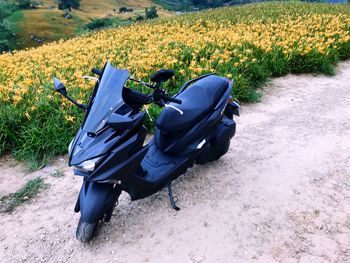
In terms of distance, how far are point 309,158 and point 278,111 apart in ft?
5.70

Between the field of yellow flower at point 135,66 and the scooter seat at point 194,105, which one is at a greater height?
the scooter seat at point 194,105

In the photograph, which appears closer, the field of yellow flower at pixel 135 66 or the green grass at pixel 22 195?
the green grass at pixel 22 195

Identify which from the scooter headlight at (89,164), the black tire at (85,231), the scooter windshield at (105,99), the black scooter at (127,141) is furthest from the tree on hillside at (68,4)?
the scooter headlight at (89,164)

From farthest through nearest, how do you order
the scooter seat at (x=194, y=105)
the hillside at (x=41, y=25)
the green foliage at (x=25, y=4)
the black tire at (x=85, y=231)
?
1. the green foliage at (x=25, y=4)
2. the hillside at (x=41, y=25)
3. the scooter seat at (x=194, y=105)
4. the black tire at (x=85, y=231)

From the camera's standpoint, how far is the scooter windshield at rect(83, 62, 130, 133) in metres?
2.68

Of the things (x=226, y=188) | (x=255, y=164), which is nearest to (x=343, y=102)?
(x=255, y=164)

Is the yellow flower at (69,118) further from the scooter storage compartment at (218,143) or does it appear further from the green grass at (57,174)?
the scooter storage compartment at (218,143)

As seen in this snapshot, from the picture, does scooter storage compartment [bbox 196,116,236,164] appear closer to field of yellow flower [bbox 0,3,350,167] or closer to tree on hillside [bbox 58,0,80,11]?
field of yellow flower [bbox 0,3,350,167]

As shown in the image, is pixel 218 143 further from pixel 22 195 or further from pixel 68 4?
pixel 68 4

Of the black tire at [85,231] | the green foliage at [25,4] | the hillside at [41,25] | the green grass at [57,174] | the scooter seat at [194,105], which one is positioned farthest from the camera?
the green foliage at [25,4]

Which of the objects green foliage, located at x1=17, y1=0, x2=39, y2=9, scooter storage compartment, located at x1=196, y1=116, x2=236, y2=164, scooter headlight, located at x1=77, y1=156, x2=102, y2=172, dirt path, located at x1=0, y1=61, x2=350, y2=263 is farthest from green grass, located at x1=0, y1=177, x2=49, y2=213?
green foliage, located at x1=17, y1=0, x2=39, y2=9

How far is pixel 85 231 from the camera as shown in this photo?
10.2 ft

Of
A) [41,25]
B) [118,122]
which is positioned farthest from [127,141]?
[41,25]

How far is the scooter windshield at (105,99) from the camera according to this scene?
2.68 m
